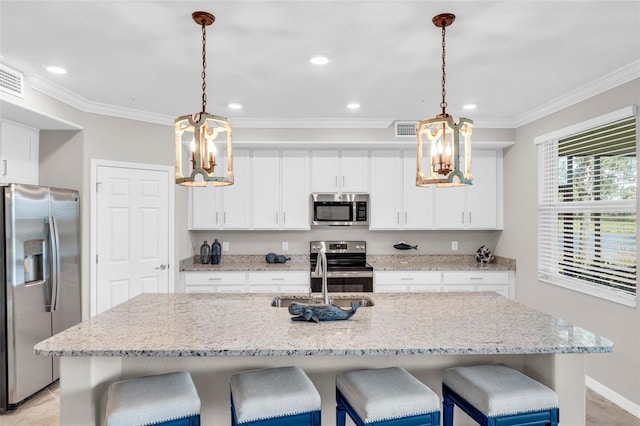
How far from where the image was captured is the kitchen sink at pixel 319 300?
262 centimetres

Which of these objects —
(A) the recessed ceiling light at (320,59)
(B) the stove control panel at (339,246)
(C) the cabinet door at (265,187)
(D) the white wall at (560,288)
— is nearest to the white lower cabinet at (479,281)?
(D) the white wall at (560,288)

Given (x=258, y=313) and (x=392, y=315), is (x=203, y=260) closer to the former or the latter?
(x=258, y=313)

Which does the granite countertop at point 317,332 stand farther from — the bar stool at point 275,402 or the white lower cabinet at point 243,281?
the white lower cabinet at point 243,281

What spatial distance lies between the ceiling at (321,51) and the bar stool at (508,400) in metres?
1.83

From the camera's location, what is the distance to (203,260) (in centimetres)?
484

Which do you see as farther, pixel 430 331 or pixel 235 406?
pixel 430 331

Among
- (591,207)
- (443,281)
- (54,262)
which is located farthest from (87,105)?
(591,207)

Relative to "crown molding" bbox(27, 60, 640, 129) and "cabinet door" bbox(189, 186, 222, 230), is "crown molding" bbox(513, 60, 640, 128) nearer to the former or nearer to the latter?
A: "crown molding" bbox(27, 60, 640, 129)

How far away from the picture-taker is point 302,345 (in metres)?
1.77

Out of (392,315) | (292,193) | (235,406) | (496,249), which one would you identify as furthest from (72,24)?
(496,249)

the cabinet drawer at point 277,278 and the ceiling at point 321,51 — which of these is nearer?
the ceiling at point 321,51

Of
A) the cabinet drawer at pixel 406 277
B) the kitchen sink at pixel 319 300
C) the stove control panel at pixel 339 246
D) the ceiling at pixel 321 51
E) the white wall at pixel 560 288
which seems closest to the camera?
the ceiling at pixel 321 51

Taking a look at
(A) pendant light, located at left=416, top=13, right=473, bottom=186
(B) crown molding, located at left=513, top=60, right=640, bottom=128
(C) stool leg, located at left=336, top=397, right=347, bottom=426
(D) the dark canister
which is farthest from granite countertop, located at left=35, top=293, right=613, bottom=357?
(D) the dark canister

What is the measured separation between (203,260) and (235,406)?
3209 millimetres
